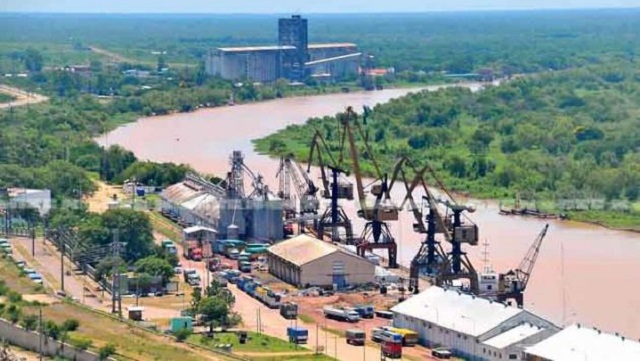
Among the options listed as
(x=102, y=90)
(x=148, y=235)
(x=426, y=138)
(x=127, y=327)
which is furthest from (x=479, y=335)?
(x=102, y=90)

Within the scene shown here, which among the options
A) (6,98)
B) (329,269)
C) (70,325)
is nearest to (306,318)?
(329,269)

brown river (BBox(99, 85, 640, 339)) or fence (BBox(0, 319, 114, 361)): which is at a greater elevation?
fence (BBox(0, 319, 114, 361))

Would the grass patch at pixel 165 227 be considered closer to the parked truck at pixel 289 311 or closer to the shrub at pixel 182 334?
the parked truck at pixel 289 311

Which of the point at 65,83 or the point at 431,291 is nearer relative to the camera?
the point at 431,291

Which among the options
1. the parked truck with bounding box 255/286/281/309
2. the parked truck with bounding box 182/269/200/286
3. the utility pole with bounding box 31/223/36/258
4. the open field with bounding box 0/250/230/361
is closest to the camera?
the open field with bounding box 0/250/230/361

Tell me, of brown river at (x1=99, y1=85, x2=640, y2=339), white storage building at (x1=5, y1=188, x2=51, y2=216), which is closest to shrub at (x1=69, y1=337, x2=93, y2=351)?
brown river at (x1=99, y1=85, x2=640, y2=339)

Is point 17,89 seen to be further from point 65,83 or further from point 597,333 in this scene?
point 597,333

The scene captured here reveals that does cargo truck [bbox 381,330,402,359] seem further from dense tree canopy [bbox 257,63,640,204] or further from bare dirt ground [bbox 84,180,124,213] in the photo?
dense tree canopy [bbox 257,63,640,204]
